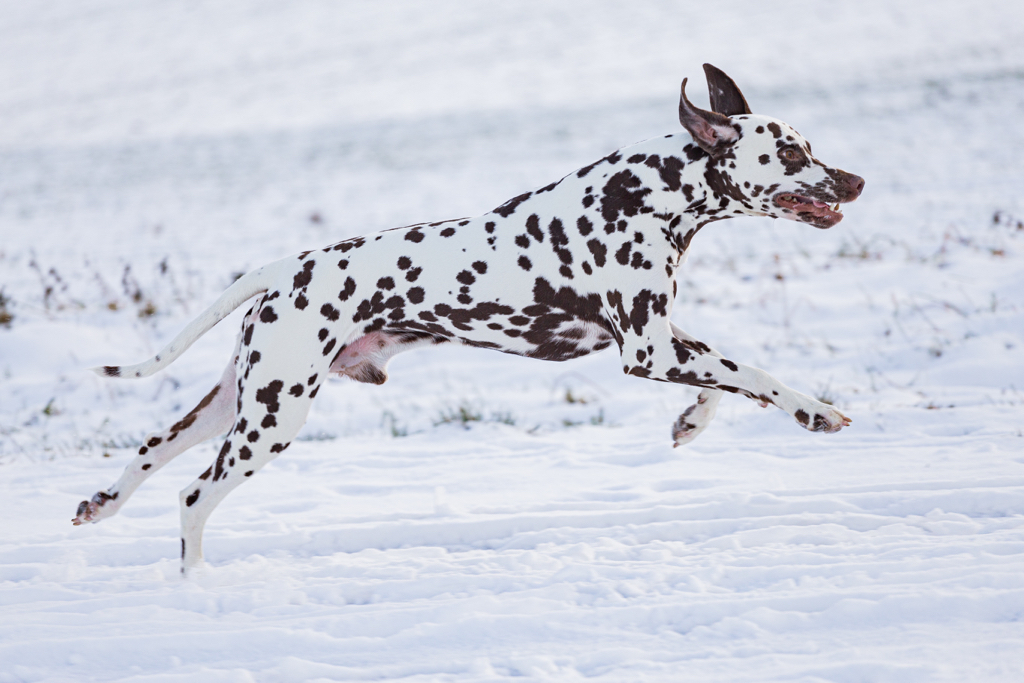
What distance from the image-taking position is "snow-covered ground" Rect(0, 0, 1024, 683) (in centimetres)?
354

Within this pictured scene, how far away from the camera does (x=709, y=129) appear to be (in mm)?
3990

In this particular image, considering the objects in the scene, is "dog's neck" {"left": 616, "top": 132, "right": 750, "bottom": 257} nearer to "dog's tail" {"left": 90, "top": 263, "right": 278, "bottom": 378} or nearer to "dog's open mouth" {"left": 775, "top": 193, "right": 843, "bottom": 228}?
"dog's open mouth" {"left": 775, "top": 193, "right": 843, "bottom": 228}

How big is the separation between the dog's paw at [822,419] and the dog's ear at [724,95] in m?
1.34

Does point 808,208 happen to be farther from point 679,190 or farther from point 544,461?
point 544,461

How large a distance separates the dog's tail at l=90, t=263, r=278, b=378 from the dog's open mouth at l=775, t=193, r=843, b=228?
7.50ft

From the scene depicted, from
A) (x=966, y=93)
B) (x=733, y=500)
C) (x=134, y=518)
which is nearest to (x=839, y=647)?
(x=733, y=500)

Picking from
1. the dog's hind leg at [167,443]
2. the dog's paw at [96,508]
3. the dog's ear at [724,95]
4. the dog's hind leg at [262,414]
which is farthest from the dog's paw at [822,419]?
the dog's paw at [96,508]

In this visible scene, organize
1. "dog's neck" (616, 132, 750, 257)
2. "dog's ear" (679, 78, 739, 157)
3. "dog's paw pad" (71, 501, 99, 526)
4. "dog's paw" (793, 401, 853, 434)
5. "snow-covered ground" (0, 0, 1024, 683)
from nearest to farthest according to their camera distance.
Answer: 1. "snow-covered ground" (0, 0, 1024, 683)
2. "dog's paw" (793, 401, 853, 434)
3. "dog's ear" (679, 78, 739, 157)
4. "dog's neck" (616, 132, 750, 257)
5. "dog's paw pad" (71, 501, 99, 526)

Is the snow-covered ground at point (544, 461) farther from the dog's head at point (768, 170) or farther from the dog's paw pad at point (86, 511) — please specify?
the dog's head at point (768, 170)

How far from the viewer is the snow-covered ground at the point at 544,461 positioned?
3.54m

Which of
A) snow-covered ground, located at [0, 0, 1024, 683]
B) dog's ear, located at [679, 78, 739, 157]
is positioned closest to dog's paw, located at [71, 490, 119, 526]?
snow-covered ground, located at [0, 0, 1024, 683]

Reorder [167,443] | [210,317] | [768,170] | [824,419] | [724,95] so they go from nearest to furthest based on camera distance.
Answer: [824,419]
[768,170]
[724,95]
[210,317]
[167,443]

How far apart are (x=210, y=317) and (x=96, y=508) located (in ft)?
3.37

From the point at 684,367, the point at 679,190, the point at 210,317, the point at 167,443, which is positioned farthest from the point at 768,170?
the point at 167,443
